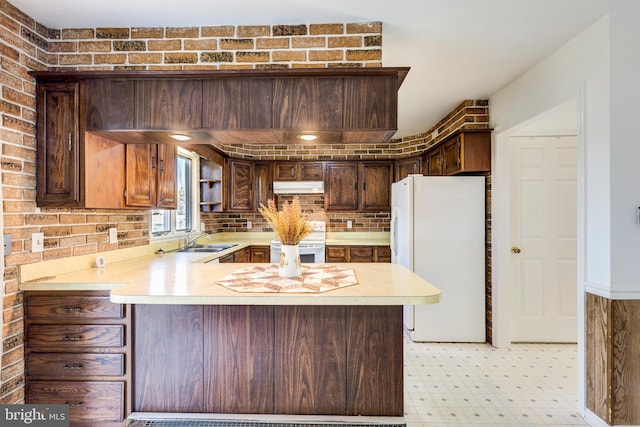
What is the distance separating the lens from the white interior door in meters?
3.30

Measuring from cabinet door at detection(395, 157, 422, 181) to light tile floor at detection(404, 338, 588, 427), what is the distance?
225 centimetres

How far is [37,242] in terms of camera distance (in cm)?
196

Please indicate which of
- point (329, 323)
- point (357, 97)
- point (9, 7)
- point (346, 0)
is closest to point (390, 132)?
point (357, 97)

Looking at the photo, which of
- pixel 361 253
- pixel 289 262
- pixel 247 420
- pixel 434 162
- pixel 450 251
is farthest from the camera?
pixel 361 253

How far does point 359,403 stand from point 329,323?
470mm

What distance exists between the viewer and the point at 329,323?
1.85 meters

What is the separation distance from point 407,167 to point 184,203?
2953 mm

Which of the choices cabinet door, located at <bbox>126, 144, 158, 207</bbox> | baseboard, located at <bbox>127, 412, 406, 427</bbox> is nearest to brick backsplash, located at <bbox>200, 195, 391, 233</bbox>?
cabinet door, located at <bbox>126, 144, 158, 207</bbox>

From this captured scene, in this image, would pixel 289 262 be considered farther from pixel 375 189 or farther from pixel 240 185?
pixel 375 189

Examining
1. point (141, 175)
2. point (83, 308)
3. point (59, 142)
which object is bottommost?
point (83, 308)

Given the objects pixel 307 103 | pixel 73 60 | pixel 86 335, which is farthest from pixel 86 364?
pixel 307 103

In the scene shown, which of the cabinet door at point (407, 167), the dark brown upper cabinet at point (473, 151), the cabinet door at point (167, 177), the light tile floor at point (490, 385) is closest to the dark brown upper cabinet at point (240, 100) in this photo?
the cabinet door at point (167, 177)

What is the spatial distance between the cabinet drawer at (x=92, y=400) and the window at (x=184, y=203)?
5.78 ft

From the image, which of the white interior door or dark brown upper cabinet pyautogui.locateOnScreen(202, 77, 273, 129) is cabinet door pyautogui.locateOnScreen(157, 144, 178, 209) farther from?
the white interior door
